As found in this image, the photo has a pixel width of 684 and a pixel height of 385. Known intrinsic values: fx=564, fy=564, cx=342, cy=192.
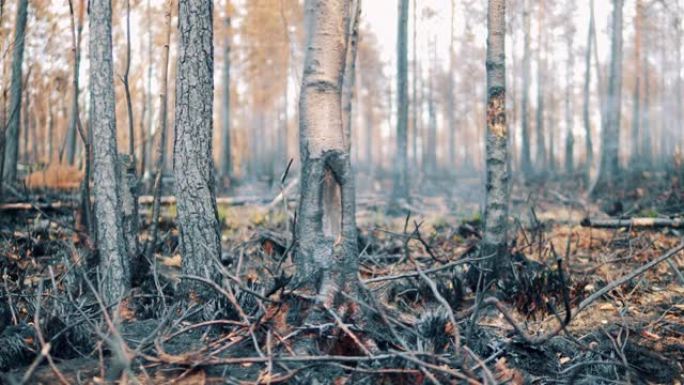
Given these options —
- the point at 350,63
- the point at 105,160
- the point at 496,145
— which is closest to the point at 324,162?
the point at 105,160

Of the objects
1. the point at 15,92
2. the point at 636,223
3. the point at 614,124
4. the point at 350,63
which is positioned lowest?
the point at 636,223

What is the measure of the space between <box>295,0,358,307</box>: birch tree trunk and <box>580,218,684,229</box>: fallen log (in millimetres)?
4804

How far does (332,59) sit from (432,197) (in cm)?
1448

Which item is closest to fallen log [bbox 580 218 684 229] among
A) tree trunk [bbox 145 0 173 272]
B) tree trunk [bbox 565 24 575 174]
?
tree trunk [bbox 145 0 173 272]

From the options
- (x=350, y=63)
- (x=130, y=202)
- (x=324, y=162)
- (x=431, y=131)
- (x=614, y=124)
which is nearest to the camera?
(x=324, y=162)

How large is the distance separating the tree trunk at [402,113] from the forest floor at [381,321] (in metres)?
6.02

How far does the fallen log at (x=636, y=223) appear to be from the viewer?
712 cm

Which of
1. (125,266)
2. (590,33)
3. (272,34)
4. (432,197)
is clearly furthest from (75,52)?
(590,33)

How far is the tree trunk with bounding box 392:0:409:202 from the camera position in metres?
13.9

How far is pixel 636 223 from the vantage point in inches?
286

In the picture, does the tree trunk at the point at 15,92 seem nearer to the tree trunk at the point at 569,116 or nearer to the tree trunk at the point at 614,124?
the tree trunk at the point at 614,124

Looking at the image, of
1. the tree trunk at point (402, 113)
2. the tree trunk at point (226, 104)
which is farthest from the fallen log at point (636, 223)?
the tree trunk at point (226, 104)

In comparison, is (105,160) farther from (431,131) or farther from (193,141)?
(431,131)

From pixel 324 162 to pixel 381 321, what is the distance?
3.60 ft
